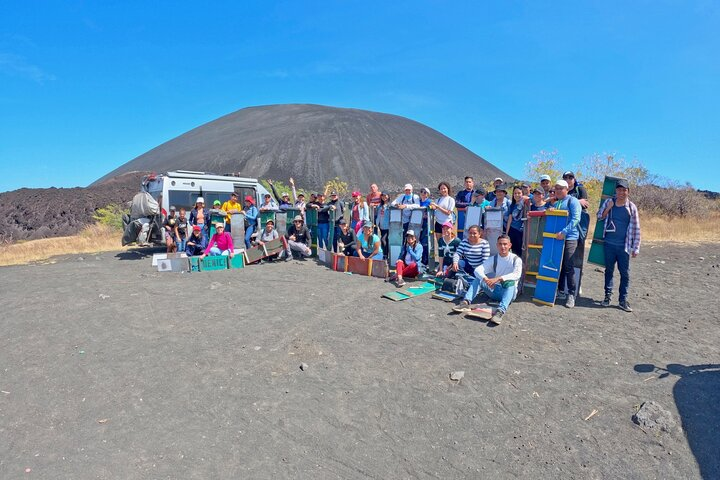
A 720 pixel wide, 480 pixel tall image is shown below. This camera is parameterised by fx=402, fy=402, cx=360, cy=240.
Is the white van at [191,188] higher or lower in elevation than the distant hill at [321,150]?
lower

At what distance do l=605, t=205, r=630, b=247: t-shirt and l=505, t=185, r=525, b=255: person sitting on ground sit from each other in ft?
4.31

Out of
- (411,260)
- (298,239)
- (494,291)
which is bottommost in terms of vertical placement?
(494,291)

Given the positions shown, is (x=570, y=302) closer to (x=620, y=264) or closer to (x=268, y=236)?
(x=620, y=264)

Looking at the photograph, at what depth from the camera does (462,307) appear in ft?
20.0

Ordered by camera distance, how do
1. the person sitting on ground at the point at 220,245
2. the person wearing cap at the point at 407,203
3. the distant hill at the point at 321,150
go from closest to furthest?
1. the person wearing cap at the point at 407,203
2. the person sitting on ground at the point at 220,245
3. the distant hill at the point at 321,150

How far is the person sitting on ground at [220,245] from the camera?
32.3 ft

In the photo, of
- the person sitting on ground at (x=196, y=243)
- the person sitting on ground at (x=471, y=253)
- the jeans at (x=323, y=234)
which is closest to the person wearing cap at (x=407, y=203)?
the person sitting on ground at (x=471, y=253)

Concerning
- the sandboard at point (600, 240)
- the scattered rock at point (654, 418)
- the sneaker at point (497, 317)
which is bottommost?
the scattered rock at point (654, 418)

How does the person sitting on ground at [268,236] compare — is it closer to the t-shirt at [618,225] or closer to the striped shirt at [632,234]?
the t-shirt at [618,225]

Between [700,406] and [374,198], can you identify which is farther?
[374,198]

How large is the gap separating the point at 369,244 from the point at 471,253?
9.92 ft

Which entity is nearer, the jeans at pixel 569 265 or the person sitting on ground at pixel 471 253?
the jeans at pixel 569 265

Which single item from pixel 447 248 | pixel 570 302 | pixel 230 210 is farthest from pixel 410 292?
pixel 230 210

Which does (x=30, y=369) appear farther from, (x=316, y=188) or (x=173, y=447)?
(x=316, y=188)
